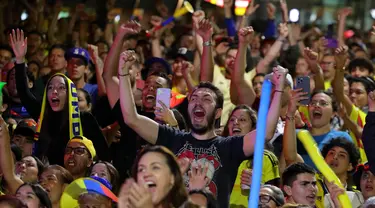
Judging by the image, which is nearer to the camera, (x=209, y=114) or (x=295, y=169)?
(x=209, y=114)

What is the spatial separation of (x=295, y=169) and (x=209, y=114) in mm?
1106

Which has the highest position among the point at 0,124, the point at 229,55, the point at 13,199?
the point at 229,55

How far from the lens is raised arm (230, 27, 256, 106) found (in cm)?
1052

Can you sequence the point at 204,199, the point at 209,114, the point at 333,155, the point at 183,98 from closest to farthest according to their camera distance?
the point at 204,199 < the point at 209,114 < the point at 333,155 < the point at 183,98

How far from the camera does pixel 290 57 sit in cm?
1425

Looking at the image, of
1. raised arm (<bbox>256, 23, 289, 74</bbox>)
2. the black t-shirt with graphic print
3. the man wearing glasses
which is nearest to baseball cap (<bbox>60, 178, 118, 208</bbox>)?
the black t-shirt with graphic print

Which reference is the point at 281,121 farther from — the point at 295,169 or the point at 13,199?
the point at 13,199

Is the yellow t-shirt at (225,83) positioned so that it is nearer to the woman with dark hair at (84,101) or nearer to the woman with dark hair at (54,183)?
the woman with dark hair at (84,101)

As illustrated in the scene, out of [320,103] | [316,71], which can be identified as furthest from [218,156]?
[316,71]

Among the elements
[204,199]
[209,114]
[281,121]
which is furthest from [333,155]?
[204,199]

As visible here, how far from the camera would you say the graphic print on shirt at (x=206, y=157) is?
8.32 meters

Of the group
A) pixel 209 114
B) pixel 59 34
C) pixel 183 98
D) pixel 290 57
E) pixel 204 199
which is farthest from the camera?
pixel 59 34

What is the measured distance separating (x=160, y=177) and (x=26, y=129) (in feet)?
14.2

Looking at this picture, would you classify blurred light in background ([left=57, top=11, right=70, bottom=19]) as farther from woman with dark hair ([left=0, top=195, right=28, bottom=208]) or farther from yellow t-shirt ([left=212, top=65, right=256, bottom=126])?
woman with dark hair ([left=0, top=195, right=28, bottom=208])
